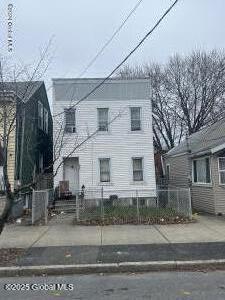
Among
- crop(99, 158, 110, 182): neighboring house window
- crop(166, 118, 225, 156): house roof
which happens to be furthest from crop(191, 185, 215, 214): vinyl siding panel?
crop(99, 158, 110, 182): neighboring house window

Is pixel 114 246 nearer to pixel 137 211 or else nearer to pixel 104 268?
pixel 104 268

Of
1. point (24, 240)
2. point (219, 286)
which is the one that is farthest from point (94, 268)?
point (24, 240)

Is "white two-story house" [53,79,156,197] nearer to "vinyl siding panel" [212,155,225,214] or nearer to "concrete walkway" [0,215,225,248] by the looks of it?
"vinyl siding panel" [212,155,225,214]

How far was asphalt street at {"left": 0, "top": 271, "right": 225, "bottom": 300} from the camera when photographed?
807 centimetres

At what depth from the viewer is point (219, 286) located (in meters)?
8.60

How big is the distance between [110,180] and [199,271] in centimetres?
1655

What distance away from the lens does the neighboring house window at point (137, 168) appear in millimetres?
26828

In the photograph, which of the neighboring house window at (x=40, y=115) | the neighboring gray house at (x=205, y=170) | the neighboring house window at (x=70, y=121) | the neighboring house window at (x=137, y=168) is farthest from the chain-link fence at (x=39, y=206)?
the neighboring house window at (x=40, y=115)

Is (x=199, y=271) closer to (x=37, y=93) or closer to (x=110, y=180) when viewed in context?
(x=110, y=180)

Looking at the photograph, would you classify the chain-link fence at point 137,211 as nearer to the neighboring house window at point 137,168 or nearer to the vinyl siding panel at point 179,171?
the neighboring house window at point 137,168

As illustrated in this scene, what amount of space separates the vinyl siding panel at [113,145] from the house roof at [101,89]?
1.07 feet

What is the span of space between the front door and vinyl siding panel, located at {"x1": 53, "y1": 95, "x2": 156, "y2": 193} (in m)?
0.49

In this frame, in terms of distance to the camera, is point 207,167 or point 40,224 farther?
point 207,167

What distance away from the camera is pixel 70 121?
26859 millimetres
